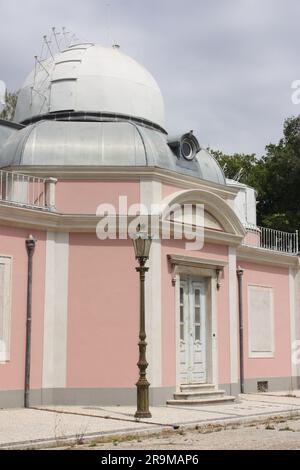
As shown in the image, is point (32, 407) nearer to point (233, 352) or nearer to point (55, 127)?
point (233, 352)

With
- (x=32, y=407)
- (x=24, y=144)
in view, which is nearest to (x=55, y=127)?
(x=24, y=144)

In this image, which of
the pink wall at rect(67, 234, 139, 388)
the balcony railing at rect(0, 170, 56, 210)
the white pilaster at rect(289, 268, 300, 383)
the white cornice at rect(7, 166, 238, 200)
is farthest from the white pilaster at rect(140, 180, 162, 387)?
the white pilaster at rect(289, 268, 300, 383)

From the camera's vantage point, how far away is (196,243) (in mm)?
17188

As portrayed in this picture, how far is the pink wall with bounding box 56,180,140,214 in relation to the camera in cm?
1644

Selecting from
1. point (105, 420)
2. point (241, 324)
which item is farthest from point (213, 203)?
point (105, 420)

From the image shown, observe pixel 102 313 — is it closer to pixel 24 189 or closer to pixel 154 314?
pixel 154 314

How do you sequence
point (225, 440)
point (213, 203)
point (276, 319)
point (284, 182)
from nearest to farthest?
point (225, 440)
point (213, 203)
point (276, 319)
point (284, 182)

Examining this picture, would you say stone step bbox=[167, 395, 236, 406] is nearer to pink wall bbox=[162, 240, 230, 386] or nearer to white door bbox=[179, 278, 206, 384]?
pink wall bbox=[162, 240, 230, 386]

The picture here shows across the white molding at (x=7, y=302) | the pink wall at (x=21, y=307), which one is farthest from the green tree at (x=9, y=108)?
the white molding at (x=7, y=302)

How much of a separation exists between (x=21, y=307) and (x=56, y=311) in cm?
92

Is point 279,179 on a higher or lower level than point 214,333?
higher

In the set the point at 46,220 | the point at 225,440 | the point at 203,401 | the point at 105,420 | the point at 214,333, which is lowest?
the point at 225,440

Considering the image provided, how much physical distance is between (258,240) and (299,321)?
4.03m

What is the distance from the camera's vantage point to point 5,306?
1521 centimetres
